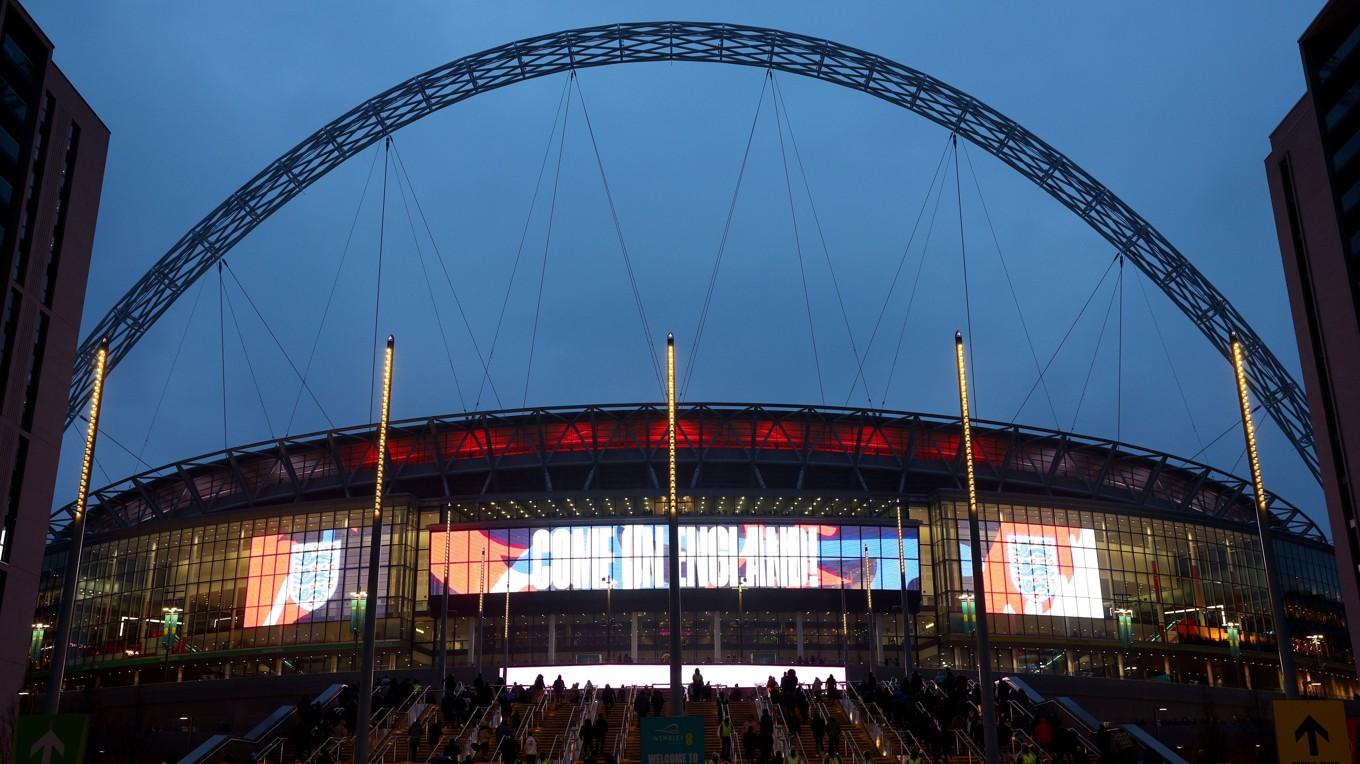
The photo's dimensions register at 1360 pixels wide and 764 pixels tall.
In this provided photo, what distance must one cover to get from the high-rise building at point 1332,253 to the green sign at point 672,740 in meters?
37.8

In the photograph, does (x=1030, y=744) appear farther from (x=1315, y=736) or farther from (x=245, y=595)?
(x=245, y=595)

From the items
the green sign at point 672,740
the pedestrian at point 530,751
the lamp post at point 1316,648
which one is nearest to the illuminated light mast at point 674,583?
the green sign at point 672,740

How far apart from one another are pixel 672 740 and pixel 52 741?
12.0m

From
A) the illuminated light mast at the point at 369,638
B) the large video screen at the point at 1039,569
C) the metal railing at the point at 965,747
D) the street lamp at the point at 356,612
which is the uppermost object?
the large video screen at the point at 1039,569

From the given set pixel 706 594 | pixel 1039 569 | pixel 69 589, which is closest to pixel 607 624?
pixel 706 594

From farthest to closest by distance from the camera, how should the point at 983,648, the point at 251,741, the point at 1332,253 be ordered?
1. the point at 1332,253
2. the point at 251,741
3. the point at 983,648

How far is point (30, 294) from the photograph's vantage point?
57.0 meters

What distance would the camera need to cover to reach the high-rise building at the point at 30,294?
182 feet

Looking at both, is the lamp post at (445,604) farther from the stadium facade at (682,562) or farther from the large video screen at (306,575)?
the large video screen at (306,575)

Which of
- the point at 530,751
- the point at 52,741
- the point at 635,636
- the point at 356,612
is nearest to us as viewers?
the point at 52,741

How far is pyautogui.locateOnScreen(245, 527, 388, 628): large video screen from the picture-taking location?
90.6 metres

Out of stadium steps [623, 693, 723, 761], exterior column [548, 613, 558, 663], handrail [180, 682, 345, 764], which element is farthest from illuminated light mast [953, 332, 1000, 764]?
exterior column [548, 613, 558, 663]

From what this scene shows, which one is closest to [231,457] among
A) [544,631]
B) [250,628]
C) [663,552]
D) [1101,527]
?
[250,628]

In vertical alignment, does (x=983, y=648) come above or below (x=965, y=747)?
above
